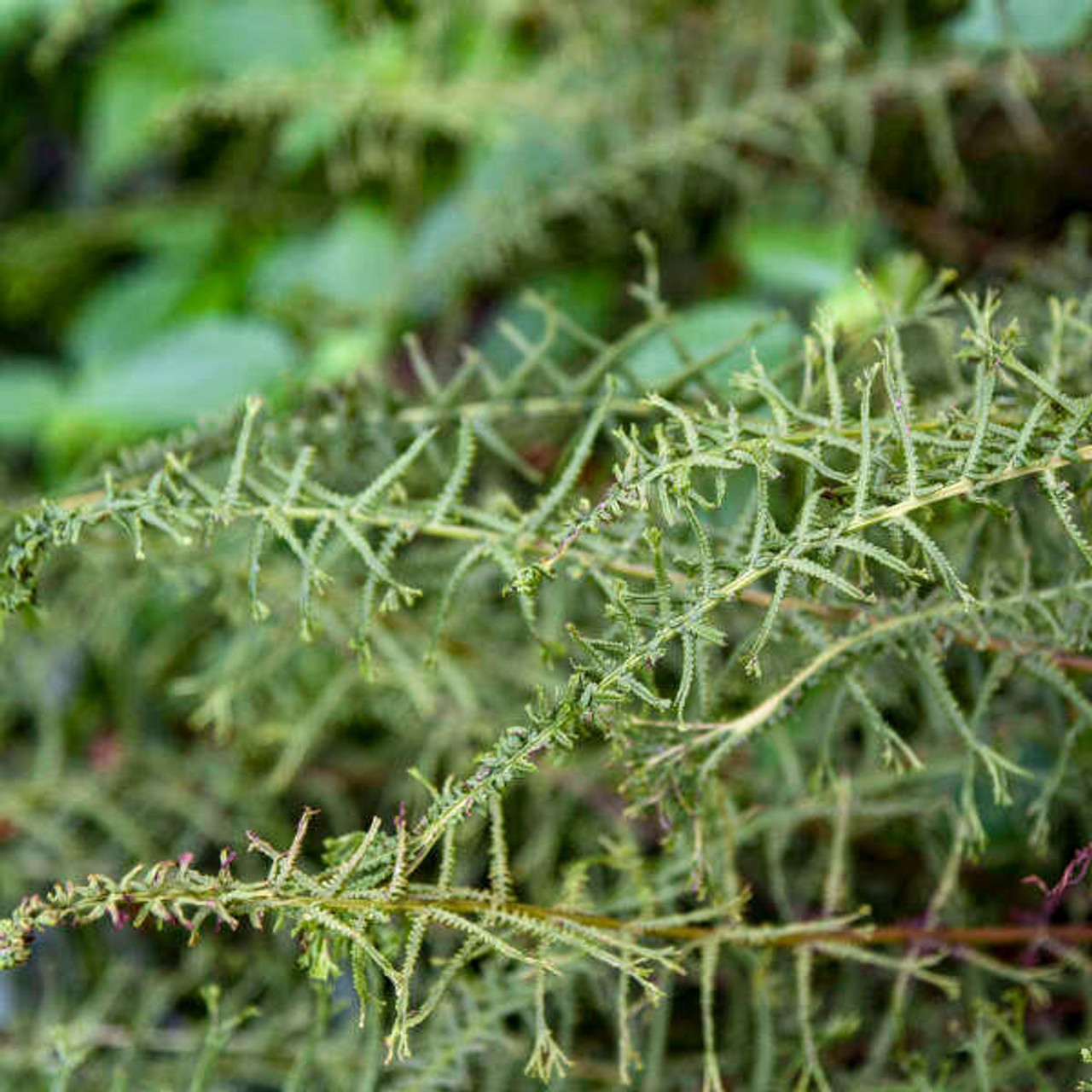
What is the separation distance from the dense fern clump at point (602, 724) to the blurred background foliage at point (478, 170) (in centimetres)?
20

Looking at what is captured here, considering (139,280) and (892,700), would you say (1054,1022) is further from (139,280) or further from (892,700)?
(139,280)

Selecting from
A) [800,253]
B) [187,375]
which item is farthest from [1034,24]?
[187,375]

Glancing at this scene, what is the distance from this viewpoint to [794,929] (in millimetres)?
448

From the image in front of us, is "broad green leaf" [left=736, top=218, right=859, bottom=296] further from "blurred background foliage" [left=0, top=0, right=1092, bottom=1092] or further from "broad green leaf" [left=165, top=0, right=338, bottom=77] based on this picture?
"broad green leaf" [left=165, top=0, right=338, bottom=77]

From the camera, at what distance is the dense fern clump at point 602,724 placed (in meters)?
0.37

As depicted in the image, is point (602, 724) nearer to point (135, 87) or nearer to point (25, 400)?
point (25, 400)

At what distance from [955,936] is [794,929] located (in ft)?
0.30

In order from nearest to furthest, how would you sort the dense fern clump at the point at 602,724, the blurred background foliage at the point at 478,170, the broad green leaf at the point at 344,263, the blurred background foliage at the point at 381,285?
the dense fern clump at the point at 602,724, the blurred background foliage at the point at 381,285, the blurred background foliage at the point at 478,170, the broad green leaf at the point at 344,263

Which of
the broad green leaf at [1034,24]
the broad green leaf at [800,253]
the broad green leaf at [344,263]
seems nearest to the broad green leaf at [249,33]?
the broad green leaf at [344,263]

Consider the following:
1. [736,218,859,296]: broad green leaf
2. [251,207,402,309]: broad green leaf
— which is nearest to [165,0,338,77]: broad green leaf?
[251,207,402,309]: broad green leaf

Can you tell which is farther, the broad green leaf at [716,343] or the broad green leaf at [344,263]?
the broad green leaf at [344,263]

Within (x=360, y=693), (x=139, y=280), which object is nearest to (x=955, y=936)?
(x=360, y=693)

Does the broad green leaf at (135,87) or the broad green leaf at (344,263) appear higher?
the broad green leaf at (135,87)

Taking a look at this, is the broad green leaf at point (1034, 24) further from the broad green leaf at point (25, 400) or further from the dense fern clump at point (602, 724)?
the broad green leaf at point (25, 400)
